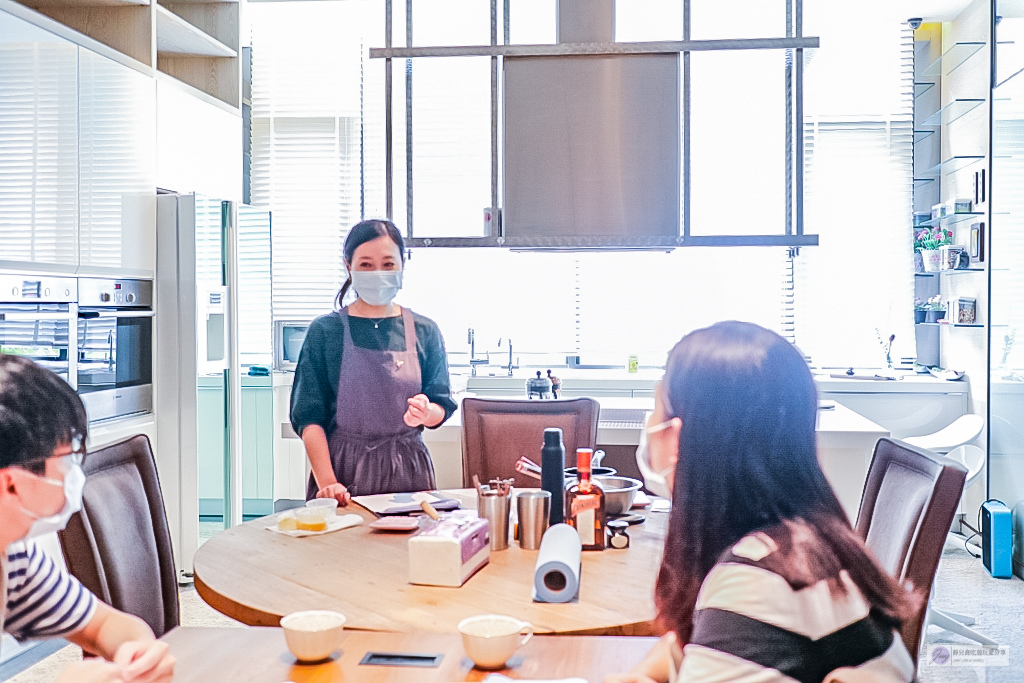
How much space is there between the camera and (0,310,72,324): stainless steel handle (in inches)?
112

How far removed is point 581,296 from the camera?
551 cm

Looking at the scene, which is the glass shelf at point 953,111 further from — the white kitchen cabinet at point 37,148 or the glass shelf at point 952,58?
the white kitchen cabinet at point 37,148

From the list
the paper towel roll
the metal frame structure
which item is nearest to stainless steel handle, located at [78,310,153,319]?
the metal frame structure

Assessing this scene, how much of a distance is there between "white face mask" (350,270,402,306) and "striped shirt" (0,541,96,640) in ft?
4.96

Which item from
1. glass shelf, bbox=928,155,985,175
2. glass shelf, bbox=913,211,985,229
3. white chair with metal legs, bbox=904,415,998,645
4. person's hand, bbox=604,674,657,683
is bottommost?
white chair with metal legs, bbox=904,415,998,645

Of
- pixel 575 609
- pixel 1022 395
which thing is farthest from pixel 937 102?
pixel 575 609

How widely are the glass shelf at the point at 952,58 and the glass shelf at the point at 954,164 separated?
515 millimetres

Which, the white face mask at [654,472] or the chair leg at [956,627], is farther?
the chair leg at [956,627]

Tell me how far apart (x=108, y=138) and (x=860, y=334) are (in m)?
4.02

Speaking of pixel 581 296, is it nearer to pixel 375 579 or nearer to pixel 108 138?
pixel 108 138

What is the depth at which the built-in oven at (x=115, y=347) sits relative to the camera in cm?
330

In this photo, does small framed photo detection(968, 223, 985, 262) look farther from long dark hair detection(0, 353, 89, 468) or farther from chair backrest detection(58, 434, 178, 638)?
long dark hair detection(0, 353, 89, 468)

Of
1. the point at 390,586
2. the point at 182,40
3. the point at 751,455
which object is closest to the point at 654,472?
the point at 751,455

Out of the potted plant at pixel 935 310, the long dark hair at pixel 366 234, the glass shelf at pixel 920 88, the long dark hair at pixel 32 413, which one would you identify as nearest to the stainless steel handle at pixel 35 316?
the long dark hair at pixel 366 234
